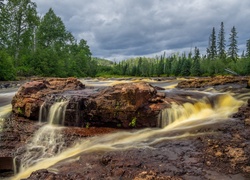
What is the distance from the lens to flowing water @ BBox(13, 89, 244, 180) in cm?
754

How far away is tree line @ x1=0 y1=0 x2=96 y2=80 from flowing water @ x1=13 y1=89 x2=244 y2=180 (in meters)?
26.9

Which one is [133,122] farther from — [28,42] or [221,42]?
[221,42]

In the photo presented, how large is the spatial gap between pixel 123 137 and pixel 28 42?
1711 inches

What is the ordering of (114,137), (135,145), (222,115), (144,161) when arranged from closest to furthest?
(144,161), (135,145), (114,137), (222,115)

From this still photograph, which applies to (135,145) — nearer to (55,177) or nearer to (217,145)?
(217,145)

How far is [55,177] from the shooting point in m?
5.23

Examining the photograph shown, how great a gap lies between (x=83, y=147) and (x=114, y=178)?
2.93 metres

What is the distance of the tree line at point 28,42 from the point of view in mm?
37556

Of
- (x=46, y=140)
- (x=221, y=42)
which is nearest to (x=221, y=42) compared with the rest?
(x=221, y=42)

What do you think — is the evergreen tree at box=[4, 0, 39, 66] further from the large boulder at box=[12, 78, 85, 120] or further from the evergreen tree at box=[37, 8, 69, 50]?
the large boulder at box=[12, 78, 85, 120]

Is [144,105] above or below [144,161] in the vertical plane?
above

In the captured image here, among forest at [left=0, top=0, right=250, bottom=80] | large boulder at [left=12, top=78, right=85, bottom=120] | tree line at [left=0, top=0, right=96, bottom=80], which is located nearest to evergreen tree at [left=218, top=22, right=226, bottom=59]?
forest at [left=0, top=0, right=250, bottom=80]

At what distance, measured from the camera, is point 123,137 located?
28.2ft

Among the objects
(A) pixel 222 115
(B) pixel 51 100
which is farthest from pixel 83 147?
(A) pixel 222 115
